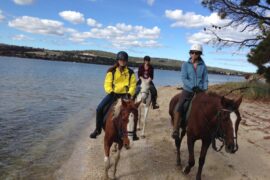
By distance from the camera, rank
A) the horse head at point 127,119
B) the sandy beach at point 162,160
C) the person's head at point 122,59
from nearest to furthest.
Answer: the horse head at point 127,119 < the person's head at point 122,59 < the sandy beach at point 162,160

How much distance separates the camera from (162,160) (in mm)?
9656

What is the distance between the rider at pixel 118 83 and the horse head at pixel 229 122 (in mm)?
2231

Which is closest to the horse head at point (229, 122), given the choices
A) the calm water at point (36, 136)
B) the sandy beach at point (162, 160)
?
the sandy beach at point (162, 160)

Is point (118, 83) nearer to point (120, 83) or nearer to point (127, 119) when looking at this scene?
point (120, 83)

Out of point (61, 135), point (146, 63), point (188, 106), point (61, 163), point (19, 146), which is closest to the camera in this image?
point (188, 106)

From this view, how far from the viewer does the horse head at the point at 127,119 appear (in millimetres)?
6754

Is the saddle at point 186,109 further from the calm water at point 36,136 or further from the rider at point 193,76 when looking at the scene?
the calm water at point 36,136

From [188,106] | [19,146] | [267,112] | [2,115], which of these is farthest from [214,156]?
[2,115]

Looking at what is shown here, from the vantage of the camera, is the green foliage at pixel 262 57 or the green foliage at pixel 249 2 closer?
the green foliage at pixel 262 57

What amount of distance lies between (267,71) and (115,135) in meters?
15.0

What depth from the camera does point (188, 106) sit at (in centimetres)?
830

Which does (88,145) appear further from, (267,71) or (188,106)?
(267,71)

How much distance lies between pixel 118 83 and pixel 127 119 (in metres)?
1.67

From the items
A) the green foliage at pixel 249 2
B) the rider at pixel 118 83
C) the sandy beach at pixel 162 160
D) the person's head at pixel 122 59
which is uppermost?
the green foliage at pixel 249 2
